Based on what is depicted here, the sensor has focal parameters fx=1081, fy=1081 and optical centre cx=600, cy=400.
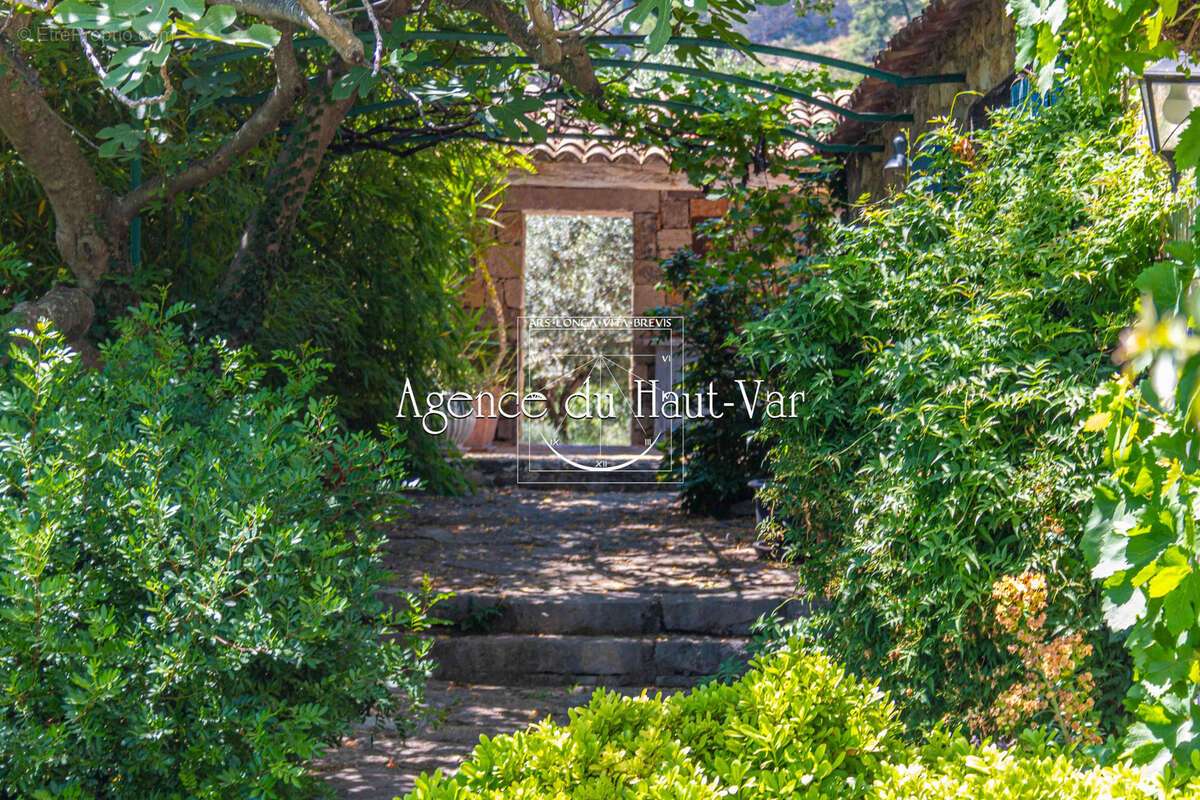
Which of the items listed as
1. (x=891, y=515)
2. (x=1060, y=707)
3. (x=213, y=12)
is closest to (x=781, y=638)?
(x=891, y=515)

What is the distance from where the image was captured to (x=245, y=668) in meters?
2.29

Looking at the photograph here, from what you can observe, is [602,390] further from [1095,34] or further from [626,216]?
[1095,34]

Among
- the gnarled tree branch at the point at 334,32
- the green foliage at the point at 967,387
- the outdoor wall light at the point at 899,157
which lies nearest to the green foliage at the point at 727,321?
the outdoor wall light at the point at 899,157

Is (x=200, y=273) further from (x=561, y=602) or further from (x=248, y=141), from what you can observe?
(x=561, y=602)

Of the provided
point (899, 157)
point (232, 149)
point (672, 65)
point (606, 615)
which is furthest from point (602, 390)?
point (232, 149)

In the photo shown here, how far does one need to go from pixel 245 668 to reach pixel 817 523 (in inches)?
65.9

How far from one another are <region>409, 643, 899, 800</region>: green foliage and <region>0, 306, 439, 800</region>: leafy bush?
0.64 metres

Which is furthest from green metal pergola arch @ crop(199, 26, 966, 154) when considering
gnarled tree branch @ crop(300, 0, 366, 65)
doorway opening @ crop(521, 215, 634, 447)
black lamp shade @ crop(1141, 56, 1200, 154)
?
doorway opening @ crop(521, 215, 634, 447)

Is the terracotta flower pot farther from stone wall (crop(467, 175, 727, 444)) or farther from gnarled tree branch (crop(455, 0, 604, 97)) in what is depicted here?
gnarled tree branch (crop(455, 0, 604, 97))

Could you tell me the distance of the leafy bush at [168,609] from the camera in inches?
81.7

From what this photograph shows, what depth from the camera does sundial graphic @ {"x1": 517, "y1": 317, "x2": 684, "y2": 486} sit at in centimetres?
912

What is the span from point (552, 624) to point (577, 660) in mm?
258

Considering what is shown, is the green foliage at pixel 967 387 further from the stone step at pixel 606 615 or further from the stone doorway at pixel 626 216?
the stone doorway at pixel 626 216

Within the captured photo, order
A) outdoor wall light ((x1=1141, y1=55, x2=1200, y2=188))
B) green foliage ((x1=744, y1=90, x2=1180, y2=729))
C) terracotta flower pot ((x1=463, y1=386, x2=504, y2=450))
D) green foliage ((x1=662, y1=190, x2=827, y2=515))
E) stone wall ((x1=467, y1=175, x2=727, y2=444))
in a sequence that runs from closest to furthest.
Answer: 1. outdoor wall light ((x1=1141, y1=55, x2=1200, y2=188))
2. green foliage ((x1=744, y1=90, x2=1180, y2=729))
3. green foliage ((x1=662, y1=190, x2=827, y2=515))
4. terracotta flower pot ((x1=463, y1=386, x2=504, y2=450))
5. stone wall ((x1=467, y1=175, x2=727, y2=444))
